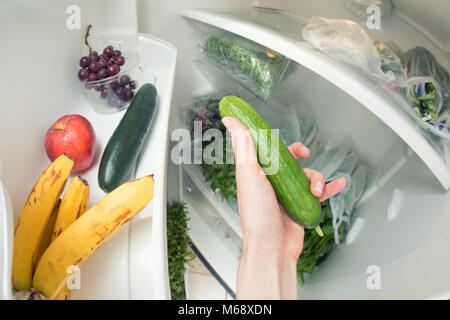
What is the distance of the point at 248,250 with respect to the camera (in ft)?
2.00

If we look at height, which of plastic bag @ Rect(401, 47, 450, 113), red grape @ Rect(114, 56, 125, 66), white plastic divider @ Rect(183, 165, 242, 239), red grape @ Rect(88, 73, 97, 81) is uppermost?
plastic bag @ Rect(401, 47, 450, 113)

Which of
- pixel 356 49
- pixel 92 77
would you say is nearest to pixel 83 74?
pixel 92 77

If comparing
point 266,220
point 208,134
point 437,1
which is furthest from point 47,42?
point 437,1

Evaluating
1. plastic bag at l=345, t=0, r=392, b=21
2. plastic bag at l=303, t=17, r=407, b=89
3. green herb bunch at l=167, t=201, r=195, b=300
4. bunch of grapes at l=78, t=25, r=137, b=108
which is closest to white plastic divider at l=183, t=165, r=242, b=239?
green herb bunch at l=167, t=201, r=195, b=300

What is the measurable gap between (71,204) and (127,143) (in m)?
0.21

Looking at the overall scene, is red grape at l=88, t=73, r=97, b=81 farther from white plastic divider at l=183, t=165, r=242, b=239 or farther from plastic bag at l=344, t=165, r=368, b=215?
plastic bag at l=344, t=165, r=368, b=215

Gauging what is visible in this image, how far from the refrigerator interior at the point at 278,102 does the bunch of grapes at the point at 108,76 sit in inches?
2.3

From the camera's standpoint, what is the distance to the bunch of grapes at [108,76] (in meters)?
0.80

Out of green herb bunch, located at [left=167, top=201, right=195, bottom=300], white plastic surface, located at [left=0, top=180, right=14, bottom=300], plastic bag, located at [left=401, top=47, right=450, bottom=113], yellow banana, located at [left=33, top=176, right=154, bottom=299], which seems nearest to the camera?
white plastic surface, located at [left=0, top=180, right=14, bottom=300]

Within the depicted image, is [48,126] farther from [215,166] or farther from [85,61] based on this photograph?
[215,166]

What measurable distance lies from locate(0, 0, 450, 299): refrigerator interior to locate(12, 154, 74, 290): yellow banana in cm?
9

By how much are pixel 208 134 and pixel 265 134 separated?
519 mm

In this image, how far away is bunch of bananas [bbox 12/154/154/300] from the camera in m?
0.51

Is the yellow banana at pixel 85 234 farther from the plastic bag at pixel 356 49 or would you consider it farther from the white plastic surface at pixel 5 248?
the plastic bag at pixel 356 49
